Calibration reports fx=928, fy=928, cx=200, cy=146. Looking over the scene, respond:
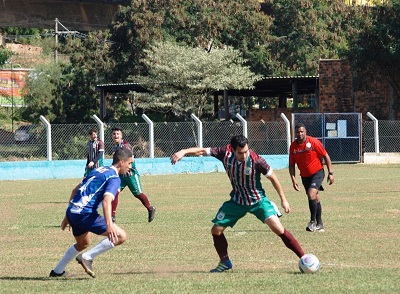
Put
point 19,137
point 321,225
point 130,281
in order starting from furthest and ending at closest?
1. point 19,137
2. point 321,225
3. point 130,281

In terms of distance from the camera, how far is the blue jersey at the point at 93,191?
9797mm

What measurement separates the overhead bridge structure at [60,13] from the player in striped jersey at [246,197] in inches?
1730

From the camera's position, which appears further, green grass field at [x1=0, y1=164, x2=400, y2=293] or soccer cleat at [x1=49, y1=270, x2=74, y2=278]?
soccer cleat at [x1=49, y1=270, x2=74, y2=278]

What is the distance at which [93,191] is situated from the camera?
9.87m

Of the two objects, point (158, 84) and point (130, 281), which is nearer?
point (130, 281)

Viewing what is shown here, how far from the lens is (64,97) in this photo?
53.1m

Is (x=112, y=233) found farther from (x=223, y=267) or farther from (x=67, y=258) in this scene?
(x=223, y=267)

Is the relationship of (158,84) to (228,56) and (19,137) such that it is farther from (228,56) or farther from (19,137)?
(19,137)

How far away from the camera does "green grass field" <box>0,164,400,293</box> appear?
978 cm

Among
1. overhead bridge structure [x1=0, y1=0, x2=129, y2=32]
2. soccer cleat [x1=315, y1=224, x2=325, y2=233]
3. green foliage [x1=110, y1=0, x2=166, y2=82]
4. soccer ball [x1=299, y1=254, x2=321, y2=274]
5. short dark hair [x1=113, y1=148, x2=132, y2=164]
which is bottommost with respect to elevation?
soccer cleat [x1=315, y1=224, x2=325, y2=233]

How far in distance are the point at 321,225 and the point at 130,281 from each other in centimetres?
585

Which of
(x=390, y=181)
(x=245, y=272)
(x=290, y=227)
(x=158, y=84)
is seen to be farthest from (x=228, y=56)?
(x=245, y=272)

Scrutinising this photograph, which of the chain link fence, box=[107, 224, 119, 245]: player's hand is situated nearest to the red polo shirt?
box=[107, 224, 119, 245]: player's hand

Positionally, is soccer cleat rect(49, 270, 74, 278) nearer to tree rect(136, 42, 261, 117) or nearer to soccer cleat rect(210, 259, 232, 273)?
soccer cleat rect(210, 259, 232, 273)
